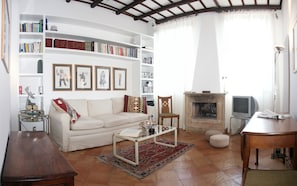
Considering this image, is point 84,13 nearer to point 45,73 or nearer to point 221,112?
point 45,73

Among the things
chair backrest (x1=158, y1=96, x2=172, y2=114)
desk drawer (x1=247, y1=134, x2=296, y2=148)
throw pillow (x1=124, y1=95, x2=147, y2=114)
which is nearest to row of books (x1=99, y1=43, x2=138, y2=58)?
throw pillow (x1=124, y1=95, x2=147, y2=114)

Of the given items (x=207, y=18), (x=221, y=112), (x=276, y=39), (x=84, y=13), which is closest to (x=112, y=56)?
(x=84, y=13)

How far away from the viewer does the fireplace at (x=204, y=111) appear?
16.0 ft

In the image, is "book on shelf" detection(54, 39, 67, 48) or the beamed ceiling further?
the beamed ceiling

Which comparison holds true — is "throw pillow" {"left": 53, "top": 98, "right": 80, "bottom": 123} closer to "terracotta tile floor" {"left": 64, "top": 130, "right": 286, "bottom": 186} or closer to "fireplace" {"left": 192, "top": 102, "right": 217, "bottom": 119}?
"terracotta tile floor" {"left": 64, "top": 130, "right": 286, "bottom": 186}

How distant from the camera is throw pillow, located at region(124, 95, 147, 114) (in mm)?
5020

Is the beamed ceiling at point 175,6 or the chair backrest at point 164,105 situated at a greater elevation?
the beamed ceiling at point 175,6

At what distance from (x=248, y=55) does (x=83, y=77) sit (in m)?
3.89

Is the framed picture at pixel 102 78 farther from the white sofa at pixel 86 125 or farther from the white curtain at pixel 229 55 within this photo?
the white curtain at pixel 229 55

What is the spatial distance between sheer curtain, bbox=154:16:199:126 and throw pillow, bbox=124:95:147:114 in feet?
3.10

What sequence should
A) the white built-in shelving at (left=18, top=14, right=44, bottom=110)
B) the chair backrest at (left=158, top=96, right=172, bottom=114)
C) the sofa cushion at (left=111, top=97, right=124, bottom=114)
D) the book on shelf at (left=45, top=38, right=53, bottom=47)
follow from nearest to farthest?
1. the white built-in shelving at (left=18, top=14, right=44, bottom=110)
2. the book on shelf at (left=45, top=38, right=53, bottom=47)
3. the sofa cushion at (left=111, top=97, right=124, bottom=114)
4. the chair backrest at (left=158, top=96, right=172, bottom=114)

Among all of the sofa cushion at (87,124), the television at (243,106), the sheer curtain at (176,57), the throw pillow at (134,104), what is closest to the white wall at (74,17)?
the throw pillow at (134,104)

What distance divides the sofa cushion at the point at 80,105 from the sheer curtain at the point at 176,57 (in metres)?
2.21

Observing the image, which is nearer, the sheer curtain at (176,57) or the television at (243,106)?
the television at (243,106)
